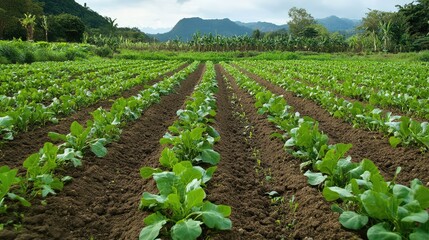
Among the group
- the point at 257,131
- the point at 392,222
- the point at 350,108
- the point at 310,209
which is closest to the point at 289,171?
the point at 310,209

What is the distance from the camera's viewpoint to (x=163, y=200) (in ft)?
8.95

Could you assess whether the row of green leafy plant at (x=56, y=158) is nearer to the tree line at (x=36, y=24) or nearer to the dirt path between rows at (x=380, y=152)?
the dirt path between rows at (x=380, y=152)

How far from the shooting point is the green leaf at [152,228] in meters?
2.45

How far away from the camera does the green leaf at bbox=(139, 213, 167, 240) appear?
2445 mm

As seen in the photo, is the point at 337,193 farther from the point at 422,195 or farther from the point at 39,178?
the point at 39,178

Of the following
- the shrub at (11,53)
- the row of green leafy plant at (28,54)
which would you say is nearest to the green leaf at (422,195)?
the row of green leafy plant at (28,54)

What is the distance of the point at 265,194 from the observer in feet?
12.8

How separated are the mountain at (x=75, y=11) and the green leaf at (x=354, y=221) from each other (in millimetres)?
87514

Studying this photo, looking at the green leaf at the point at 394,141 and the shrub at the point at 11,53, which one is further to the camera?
the shrub at the point at 11,53

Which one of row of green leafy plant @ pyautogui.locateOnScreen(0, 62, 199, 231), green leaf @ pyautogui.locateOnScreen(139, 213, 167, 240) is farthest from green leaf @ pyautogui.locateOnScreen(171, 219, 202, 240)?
row of green leafy plant @ pyautogui.locateOnScreen(0, 62, 199, 231)

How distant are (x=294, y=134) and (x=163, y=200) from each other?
2328mm

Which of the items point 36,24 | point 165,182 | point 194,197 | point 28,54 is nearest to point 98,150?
point 165,182

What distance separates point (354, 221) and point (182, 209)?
1222mm

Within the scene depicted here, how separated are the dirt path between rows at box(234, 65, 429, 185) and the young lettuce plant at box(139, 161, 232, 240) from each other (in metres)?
2.44
